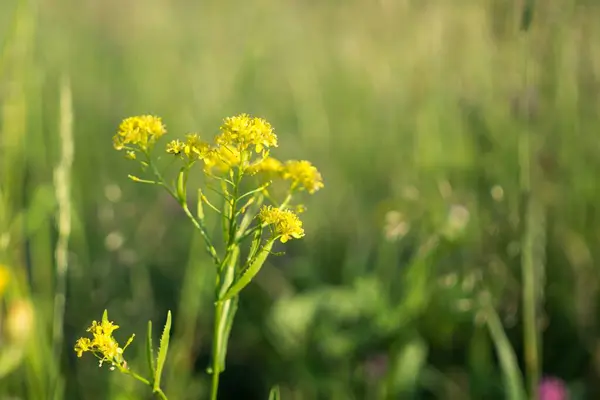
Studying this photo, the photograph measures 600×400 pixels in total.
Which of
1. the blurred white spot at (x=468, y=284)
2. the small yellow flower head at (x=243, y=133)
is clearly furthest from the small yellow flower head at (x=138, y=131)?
the blurred white spot at (x=468, y=284)

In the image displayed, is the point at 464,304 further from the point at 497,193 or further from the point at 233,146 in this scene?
the point at 233,146

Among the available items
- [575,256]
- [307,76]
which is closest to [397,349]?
[575,256]

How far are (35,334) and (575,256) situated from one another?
1.09m

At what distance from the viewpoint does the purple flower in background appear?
4.32ft

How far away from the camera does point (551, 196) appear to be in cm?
172

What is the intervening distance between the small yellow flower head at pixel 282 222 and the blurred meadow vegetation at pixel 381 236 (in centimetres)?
44

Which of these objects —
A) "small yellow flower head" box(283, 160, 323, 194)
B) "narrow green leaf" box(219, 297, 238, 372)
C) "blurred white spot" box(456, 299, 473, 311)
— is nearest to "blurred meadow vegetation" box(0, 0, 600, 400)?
"blurred white spot" box(456, 299, 473, 311)

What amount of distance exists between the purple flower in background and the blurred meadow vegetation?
39 millimetres

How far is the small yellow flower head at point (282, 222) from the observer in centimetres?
69

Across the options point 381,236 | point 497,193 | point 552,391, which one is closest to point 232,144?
point 497,193

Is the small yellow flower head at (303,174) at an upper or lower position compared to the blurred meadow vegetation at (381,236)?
upper

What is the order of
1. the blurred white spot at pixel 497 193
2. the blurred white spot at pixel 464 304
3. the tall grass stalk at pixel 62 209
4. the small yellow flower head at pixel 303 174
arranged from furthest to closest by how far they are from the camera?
the blurred white spot at pixel 464 304 < the blurred white spot at pixel 497 193 < the tall grass stalk at pixel 62 209 < the small yellow flower head at pixel 303 174

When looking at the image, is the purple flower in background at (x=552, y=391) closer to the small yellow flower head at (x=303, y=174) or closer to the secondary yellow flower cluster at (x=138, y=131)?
the small yellow flower head at (x=303, y=174)

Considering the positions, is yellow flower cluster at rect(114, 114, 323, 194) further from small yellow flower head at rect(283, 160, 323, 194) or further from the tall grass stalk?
the tall grass stalk
